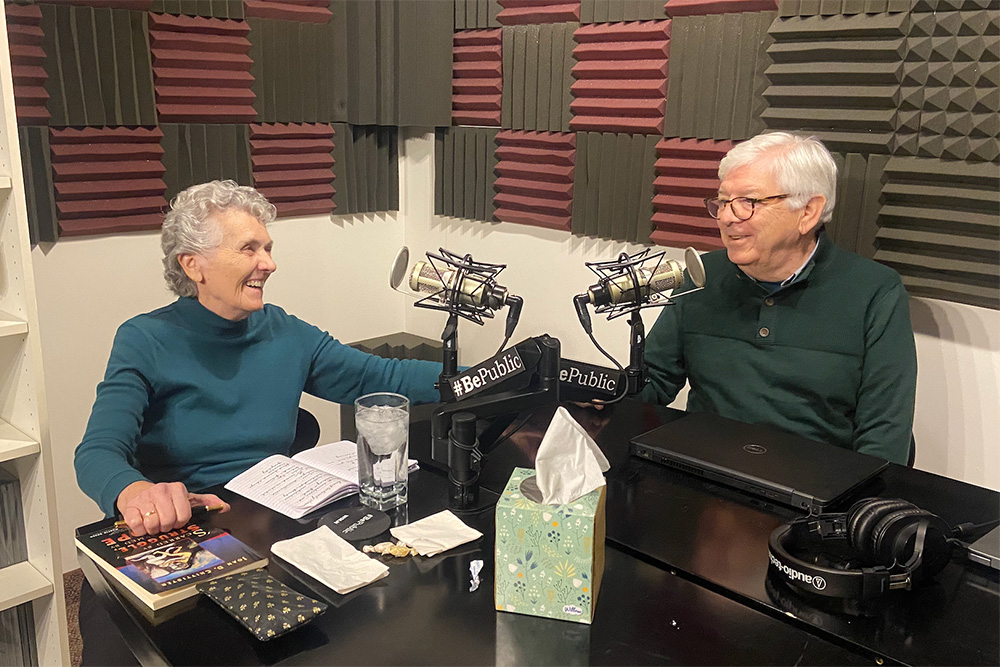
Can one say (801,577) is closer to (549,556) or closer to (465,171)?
(549,556)

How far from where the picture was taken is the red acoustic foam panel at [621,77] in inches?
122

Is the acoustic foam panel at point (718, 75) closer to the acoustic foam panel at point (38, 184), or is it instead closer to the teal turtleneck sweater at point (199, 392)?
the teal turtleneck sweater at point (199, 392)

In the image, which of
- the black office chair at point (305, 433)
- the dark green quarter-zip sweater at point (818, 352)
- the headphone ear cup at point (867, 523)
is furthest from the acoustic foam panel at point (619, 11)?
the headphone ear cup at point (867, 523)

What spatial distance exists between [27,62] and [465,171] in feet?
5.74

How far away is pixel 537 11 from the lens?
133 inches

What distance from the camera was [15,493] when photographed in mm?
2426

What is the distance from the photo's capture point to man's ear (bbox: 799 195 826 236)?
2365 millimetres

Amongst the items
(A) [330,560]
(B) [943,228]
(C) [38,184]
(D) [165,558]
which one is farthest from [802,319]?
(C) [38,184]

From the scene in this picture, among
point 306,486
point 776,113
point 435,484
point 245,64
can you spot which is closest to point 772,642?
point 435,484

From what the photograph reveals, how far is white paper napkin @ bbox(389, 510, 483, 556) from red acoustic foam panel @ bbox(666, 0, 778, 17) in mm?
2083

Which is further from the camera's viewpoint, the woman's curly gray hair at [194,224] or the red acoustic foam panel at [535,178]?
the red acoustic foam panel at [535,178]

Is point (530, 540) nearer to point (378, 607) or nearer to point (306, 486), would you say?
point (378, 607)

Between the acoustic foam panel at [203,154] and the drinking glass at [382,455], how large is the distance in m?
1.99

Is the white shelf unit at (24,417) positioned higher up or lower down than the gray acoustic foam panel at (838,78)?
lower down
